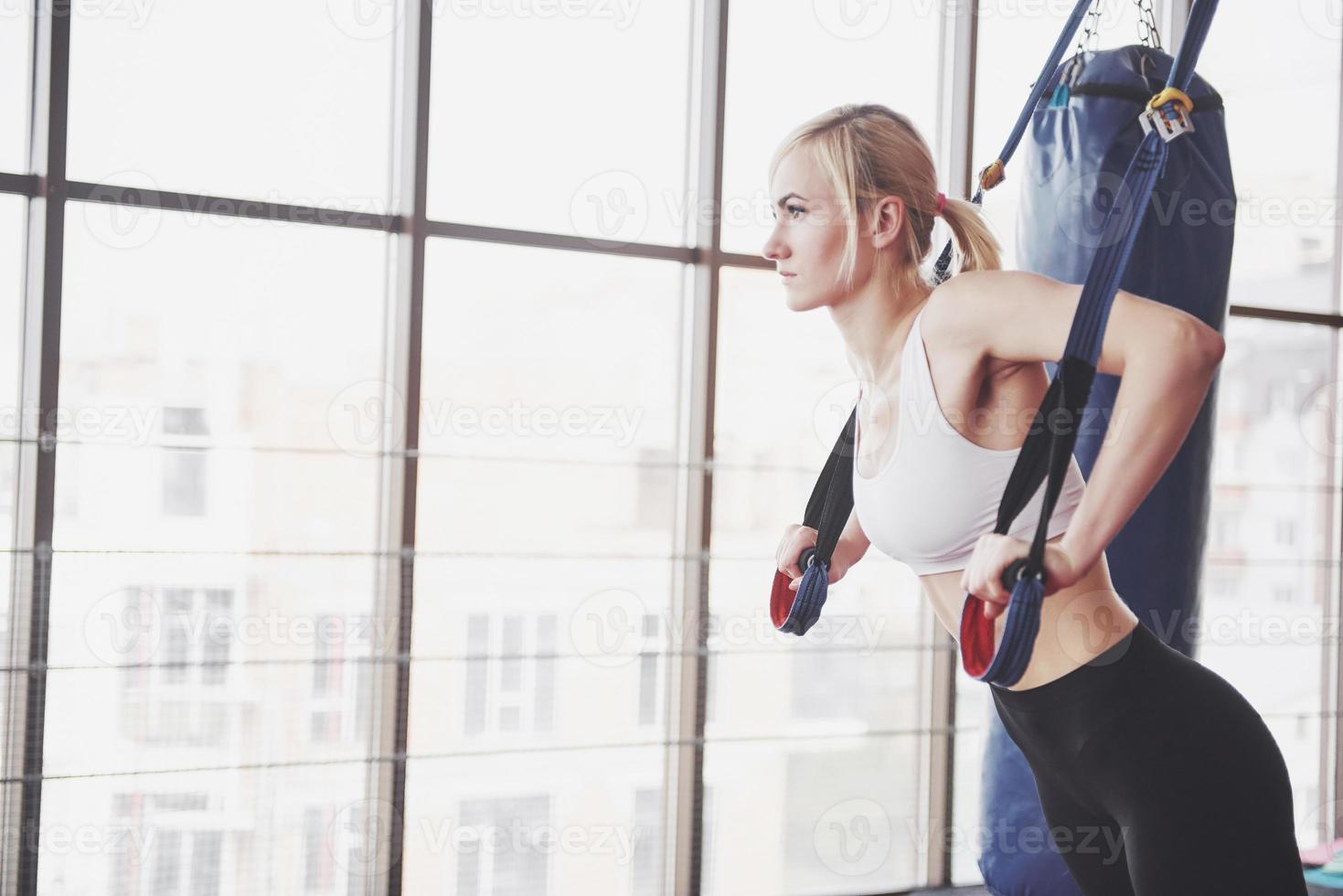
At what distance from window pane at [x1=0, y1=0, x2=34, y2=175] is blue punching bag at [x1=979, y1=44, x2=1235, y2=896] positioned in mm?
2135

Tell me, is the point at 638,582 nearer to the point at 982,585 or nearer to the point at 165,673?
the point at 165,673

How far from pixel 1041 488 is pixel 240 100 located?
211cm

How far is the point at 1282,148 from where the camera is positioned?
11.8 ft

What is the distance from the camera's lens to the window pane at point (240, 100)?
2.47m

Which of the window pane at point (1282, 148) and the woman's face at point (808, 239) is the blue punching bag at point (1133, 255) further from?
the window pane at point (1282, 148)

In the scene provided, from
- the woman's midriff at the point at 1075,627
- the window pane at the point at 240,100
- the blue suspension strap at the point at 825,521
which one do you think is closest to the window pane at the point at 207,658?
the window pane at the point at 240,100

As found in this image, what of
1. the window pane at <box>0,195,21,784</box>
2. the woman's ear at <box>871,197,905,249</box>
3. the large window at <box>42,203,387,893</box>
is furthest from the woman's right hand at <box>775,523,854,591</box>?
the window pane at <box>0,195,21,784</box>

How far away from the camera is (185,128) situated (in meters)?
2.54

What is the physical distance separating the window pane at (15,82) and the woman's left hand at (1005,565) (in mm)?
2282

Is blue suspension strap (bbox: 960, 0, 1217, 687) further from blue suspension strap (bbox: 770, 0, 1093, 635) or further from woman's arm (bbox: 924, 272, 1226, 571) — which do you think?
blue suspension strap (bbox: 770, 0, 1093, 635)

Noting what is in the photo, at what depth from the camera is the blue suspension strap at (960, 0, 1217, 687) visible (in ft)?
3.81

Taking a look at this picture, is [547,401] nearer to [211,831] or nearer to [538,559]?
[538,559]

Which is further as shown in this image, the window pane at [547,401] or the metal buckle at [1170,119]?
the window pane at [547,401]

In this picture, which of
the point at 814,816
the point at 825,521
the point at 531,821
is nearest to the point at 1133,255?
the point at 825,521
